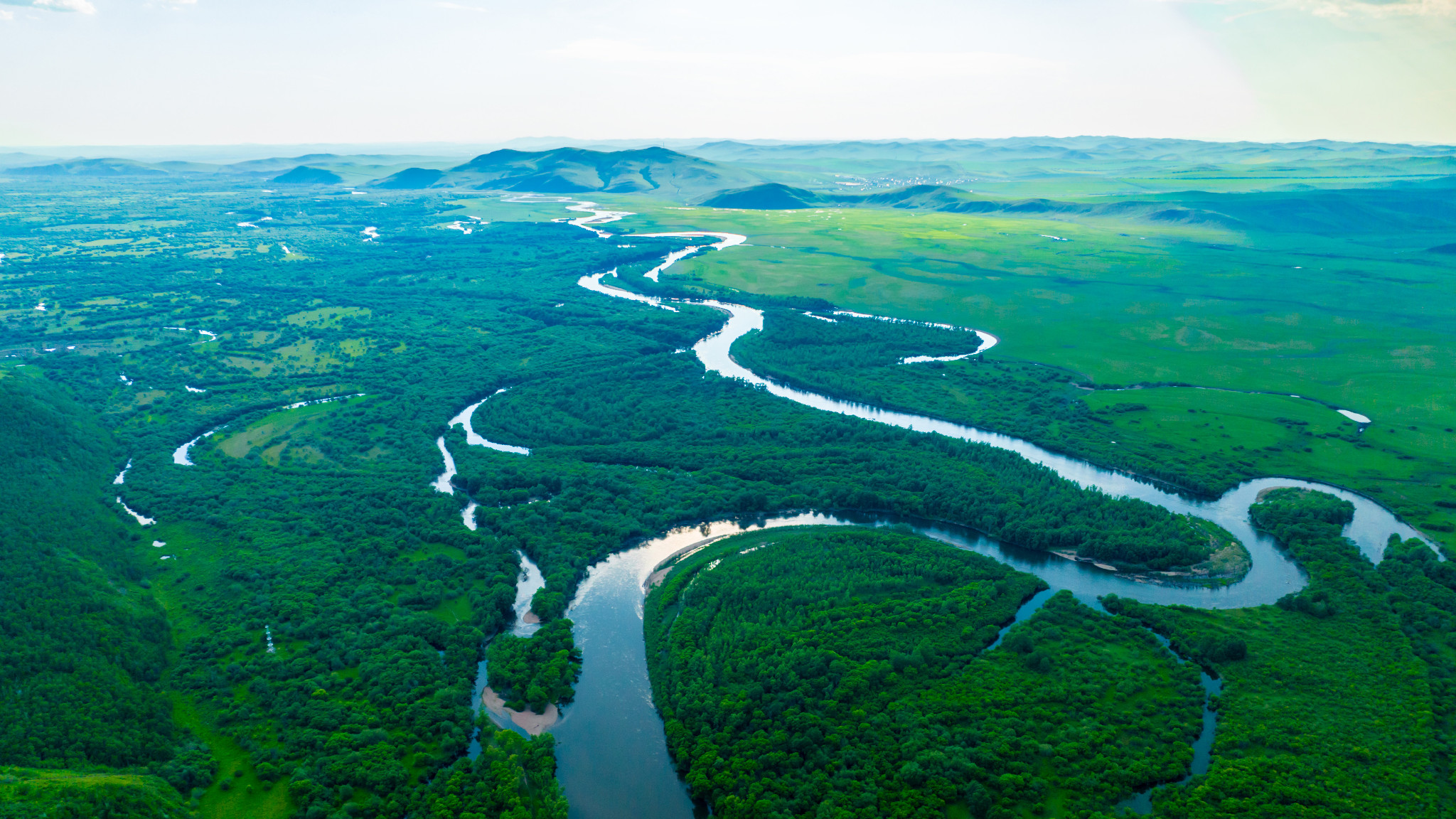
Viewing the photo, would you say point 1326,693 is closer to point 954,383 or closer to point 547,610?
point 547,610

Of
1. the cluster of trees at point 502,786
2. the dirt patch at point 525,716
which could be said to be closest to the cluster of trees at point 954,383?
the dirt patch at point 525,716

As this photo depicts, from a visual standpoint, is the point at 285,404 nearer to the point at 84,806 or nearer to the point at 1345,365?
the point at 84,806

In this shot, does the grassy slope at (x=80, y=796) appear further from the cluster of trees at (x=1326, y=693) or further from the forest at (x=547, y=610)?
the cluster of trees at (x=1326, y=693)

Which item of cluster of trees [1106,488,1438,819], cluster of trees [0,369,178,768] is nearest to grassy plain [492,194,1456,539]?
cluster of trees [1106,488,1438,819]

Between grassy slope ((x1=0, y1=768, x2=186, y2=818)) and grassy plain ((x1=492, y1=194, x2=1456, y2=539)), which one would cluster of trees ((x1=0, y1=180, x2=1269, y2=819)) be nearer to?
grassy slope ((x1=0, y1=768, x2=186, y2=818))

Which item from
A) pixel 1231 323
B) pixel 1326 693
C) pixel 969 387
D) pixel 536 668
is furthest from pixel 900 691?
pixel 1231 323

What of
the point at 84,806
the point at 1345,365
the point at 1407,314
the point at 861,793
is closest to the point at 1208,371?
the point at 1345,365
